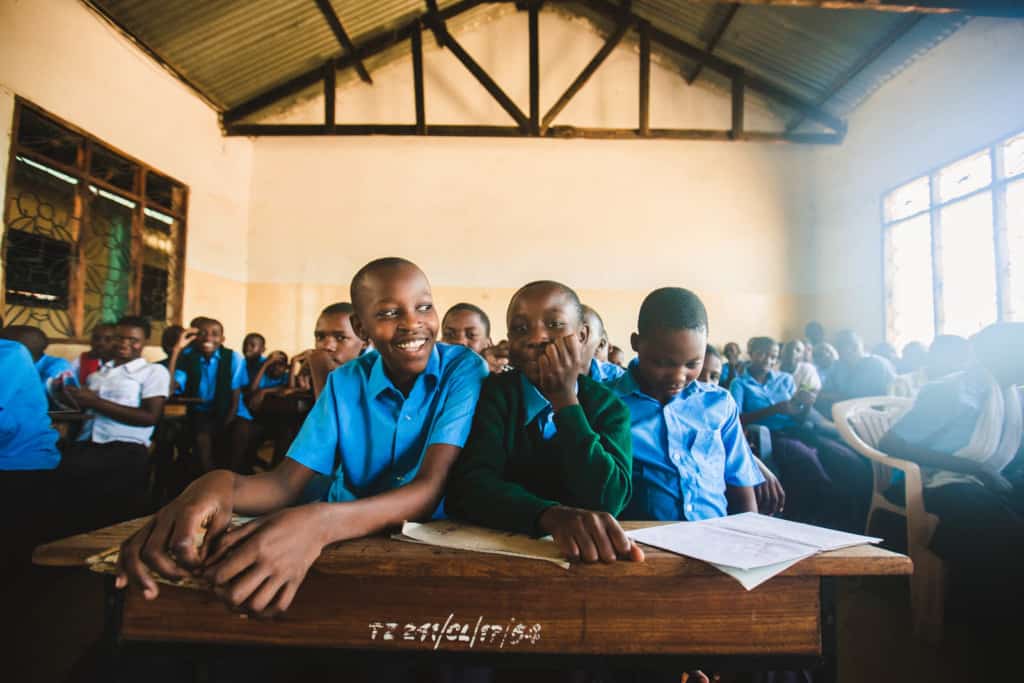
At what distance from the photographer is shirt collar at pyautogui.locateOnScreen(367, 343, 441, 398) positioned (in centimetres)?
126

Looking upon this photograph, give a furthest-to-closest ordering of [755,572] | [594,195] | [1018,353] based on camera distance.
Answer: [594,195] → [1018,353] → [755,572]

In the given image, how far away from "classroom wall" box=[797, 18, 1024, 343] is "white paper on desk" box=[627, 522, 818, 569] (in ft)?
19.7

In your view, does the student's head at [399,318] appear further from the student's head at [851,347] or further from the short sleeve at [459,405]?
the student's head at [851,347]

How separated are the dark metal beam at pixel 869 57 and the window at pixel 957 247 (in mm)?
1411

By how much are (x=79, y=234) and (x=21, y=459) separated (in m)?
3.48

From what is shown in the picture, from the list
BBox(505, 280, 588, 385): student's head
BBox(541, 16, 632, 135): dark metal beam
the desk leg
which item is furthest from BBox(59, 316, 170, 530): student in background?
BBox(541, 16, 632, 135): dark metal beam

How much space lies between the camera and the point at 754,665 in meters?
0.86

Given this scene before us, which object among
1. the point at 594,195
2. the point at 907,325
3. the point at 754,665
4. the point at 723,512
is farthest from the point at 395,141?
the point at 754,665

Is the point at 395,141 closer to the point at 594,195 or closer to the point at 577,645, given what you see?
the point at 594,195

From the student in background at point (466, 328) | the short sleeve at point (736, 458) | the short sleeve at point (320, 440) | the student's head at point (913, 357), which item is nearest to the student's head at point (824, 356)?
the student's head at point (913, 357)

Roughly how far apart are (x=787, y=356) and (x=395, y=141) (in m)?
5.75

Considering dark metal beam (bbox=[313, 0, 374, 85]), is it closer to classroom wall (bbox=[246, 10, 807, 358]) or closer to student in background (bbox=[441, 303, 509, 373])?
classroom wall (bbox=[246, 10, 807, 358])

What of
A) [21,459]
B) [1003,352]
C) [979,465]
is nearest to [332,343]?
[21,459]

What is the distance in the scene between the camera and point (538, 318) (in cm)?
143
